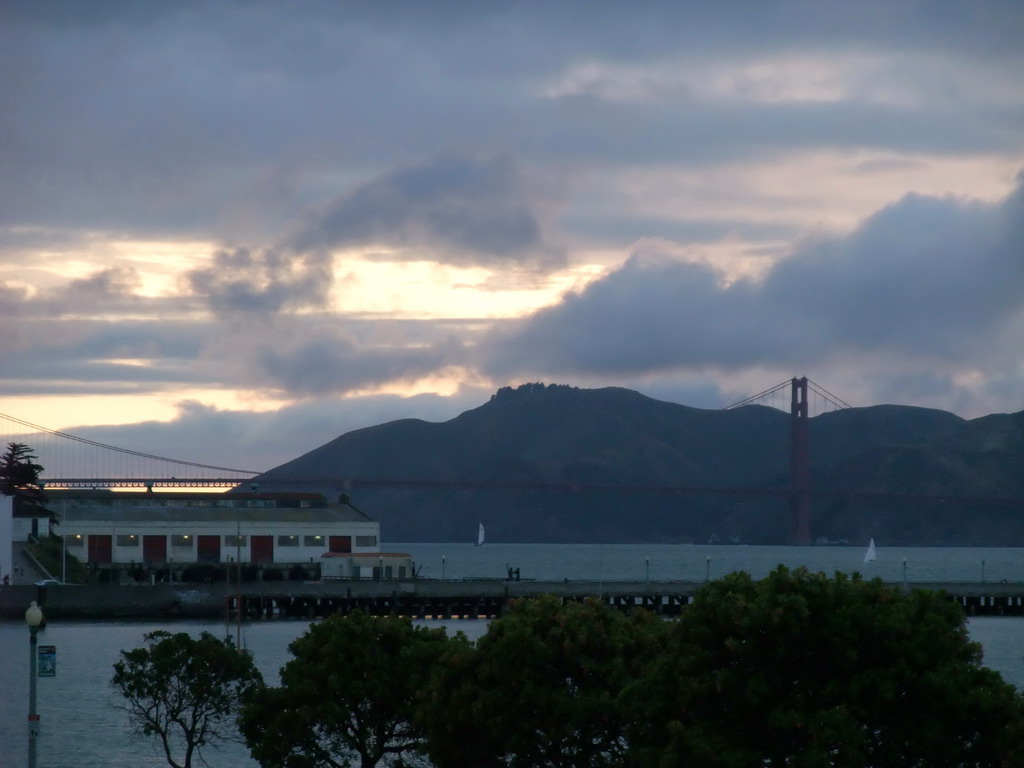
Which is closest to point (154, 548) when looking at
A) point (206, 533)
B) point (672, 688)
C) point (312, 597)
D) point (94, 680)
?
point (206, 533)

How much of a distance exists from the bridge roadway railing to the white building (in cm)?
728

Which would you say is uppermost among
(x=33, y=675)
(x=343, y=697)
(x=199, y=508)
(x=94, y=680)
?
(x=199, y=508)

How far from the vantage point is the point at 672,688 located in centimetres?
1605

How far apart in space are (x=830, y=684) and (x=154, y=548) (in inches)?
2471

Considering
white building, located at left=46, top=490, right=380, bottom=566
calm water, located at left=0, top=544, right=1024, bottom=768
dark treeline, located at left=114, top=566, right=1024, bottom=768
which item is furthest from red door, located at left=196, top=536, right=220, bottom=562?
dark treeline, located at left=114, top=566, right=1024, bottom=768

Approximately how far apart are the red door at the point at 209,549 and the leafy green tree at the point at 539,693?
5659 cm

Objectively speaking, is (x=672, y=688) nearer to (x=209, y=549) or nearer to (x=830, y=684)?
(x=830, y=684)

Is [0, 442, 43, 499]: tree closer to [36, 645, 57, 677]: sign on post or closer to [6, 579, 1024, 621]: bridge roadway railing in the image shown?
[6, 579, 1024, 621]: bridge roadway railing

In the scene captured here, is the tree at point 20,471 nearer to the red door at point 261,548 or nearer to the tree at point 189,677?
the red door at point 261,548

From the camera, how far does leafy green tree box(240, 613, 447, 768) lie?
2094cm

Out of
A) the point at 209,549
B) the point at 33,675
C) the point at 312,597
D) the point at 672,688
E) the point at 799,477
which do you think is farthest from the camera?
the point at 799,477

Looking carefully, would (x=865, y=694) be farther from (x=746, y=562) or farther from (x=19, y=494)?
(x=746, y=562)

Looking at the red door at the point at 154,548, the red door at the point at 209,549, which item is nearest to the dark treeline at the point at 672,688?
the red door at the point at 209,549

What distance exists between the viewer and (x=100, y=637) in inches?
2151
